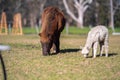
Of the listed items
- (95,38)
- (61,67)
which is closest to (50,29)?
(95,38)

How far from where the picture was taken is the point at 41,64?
15.5 metres

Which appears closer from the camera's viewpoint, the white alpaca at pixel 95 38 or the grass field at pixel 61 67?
the grass field at pixel 61 67

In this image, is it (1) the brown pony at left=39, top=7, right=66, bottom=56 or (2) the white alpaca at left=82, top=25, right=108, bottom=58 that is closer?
(2) the white alpaca at left=82, top=25, right=108, bottom=58

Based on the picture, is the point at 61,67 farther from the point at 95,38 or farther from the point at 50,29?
the point at 50,29

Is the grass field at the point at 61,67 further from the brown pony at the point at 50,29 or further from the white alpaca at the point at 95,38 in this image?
the brown pony at the point at 50,29

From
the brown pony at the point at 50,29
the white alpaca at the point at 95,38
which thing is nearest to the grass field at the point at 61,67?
the white alpaca at the point at 95,38

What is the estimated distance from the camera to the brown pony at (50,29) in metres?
18.2

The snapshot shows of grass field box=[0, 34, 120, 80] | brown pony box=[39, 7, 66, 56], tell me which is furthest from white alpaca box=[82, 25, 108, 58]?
brown pony box=[39, 7, 66, 56]

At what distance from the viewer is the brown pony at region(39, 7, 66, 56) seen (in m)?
18.2

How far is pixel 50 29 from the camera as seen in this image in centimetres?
1856

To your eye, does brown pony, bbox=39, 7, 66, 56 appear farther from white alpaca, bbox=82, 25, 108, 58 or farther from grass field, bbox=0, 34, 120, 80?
white alpaca, bbox=82, 25, 108, 58

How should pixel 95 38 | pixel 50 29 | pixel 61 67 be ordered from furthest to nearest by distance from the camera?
1. pixel 50 29
2. pixel 95 38
3. pixel 61 67

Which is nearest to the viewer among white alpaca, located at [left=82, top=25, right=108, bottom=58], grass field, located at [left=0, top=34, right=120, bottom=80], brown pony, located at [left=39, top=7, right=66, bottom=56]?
grass field, located at [left=0, top=34, right=120, bottom=80]

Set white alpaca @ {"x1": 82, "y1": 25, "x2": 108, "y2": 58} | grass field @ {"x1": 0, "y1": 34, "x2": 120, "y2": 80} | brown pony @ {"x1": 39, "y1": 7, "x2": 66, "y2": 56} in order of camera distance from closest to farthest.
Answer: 1. grass field @ {"x1": 0, "y1": 34, "x2": 120, "y2": 80}
2. white alpaca @ {"x1": 82, "y1": 25, "x2": 108, "y2": 58}
3. brown pony @ {"x1": 39, "y1": 7, "x2": 66, "y2": 56}
